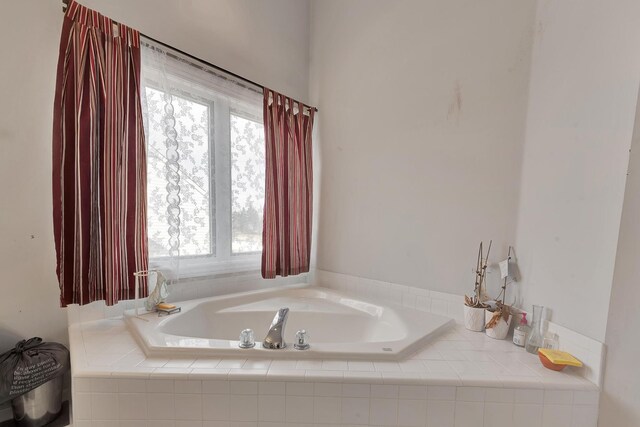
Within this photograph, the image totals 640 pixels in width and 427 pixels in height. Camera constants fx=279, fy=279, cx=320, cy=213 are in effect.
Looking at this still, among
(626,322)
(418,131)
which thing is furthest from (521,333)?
(418,131)

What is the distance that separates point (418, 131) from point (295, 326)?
1406mm

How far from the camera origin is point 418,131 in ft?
5.62

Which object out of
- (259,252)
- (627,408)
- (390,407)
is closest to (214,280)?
(259,252)

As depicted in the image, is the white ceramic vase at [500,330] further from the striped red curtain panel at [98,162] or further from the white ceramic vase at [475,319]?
the striped red curtain panel at [98,162]

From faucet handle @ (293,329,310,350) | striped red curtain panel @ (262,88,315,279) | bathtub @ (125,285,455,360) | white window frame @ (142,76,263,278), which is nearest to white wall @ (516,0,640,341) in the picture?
bathtub @ (125,285,455,360)

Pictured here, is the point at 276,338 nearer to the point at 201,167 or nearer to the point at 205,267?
the point at 205,267

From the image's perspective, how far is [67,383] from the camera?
121cm

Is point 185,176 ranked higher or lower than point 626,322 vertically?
higher

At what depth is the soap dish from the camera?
0.99 meters

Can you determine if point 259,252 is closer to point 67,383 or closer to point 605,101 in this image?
point 67,383

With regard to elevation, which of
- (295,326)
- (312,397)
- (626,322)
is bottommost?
(295,326)

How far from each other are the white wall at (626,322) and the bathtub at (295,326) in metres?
0.57

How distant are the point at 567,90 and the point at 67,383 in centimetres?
246

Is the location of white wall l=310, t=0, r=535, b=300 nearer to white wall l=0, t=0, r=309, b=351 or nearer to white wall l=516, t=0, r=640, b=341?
white wall l=516, t=0, r=640, b=341
